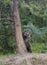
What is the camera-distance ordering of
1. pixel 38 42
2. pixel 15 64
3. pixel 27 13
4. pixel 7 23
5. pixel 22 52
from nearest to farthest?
pixel 15 64
pixel 22 52
pixel 7 23
pixel 38 42
pixel 27 13

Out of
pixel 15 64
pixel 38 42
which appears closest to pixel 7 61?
pixel 15 64

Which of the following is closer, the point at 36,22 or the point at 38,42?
the point at 38,42

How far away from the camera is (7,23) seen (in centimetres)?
1400

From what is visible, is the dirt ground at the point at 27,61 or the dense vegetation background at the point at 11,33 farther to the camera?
the dense vegetation background at the point at 11,33

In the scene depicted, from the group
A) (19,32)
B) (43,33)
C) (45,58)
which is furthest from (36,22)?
(45,58)

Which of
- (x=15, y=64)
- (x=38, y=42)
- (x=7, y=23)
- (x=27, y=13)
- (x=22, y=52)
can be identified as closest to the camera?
(x=15, y=64)

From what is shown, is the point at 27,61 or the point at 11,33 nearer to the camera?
the point at 27,61

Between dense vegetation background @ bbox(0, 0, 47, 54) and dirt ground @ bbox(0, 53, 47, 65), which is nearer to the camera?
dirt ground @ bbox(0, 53, 47, 65)

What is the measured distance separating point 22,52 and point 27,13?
6.68m

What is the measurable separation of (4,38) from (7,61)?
4868 mm

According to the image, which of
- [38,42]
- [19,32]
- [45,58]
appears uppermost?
[19,32]

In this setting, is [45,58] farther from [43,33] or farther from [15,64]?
[43,33]

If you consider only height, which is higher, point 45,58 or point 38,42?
point 45,58

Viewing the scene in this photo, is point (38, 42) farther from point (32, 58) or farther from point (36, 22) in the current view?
point (32, 58)
